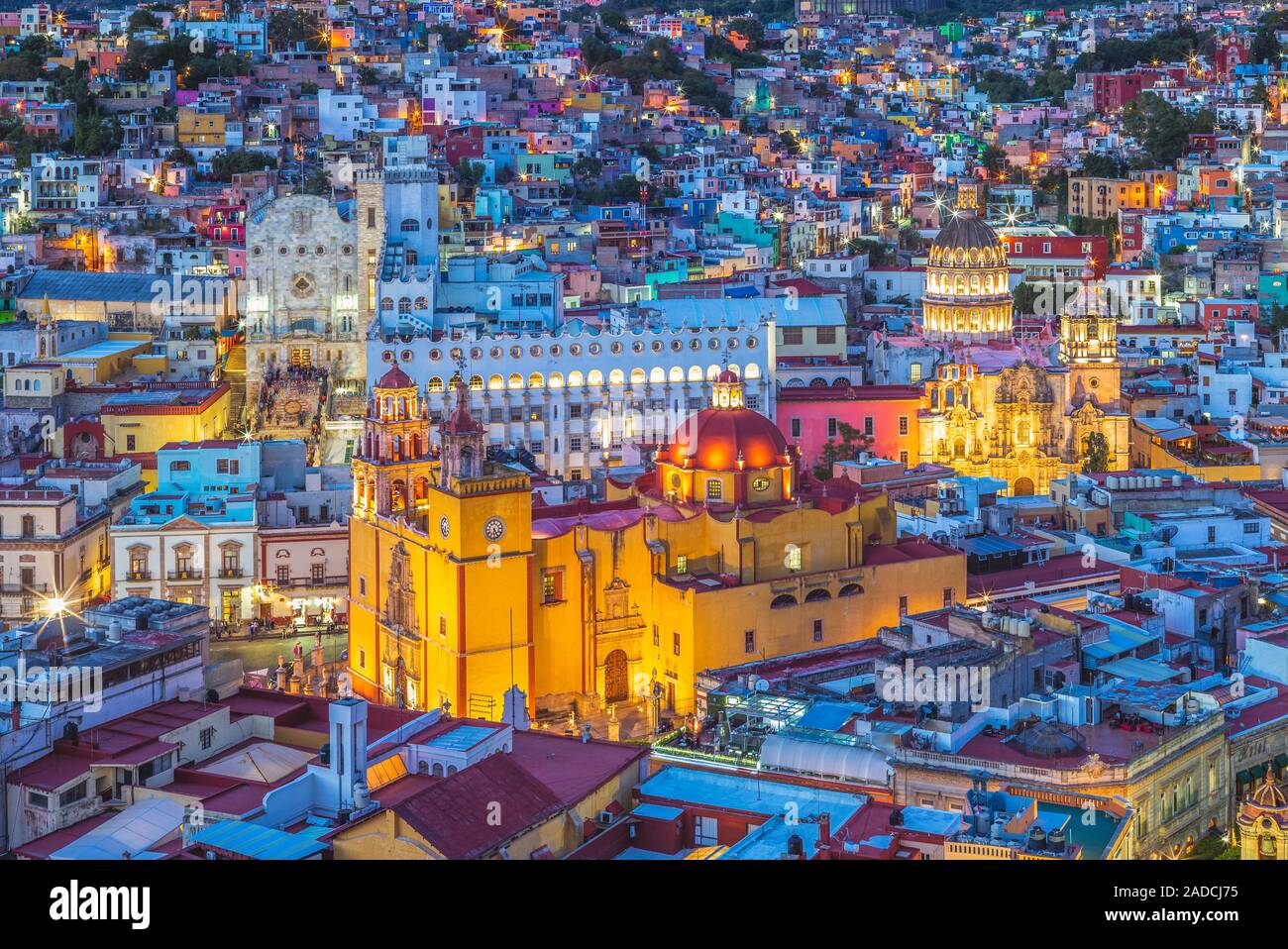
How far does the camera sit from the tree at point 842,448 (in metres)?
53.3

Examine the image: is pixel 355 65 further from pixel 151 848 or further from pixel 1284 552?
pixel 151 848

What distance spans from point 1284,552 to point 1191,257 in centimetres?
3615

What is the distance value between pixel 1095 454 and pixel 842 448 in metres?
6.00

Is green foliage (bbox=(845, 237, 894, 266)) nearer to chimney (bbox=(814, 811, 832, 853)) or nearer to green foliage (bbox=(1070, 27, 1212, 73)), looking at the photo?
green foliage (bbox=(1070, 27, 1212, 73))

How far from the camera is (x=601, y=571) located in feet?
119

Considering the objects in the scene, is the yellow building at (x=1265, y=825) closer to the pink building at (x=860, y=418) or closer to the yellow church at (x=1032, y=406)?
the yellow church at (x=1032, y=406)

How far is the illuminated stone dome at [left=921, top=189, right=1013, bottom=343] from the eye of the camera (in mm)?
57688

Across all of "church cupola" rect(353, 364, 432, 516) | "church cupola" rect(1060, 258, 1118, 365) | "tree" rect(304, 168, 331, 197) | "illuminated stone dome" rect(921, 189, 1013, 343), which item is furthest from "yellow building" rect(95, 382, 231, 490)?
"church cupola" rect(1060, 258, 1118, 365)

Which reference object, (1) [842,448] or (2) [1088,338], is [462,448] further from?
(2) [1088,338]

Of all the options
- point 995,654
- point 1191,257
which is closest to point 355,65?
point 1191,257

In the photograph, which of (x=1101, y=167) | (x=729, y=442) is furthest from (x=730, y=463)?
(x=1101, y=167)

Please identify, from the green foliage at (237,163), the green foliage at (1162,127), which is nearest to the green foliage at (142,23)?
the green foliage at (237,163)

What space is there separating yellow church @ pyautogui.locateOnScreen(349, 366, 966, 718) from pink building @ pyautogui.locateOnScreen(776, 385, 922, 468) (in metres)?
15.9

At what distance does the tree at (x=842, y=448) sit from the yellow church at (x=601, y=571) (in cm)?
1429
